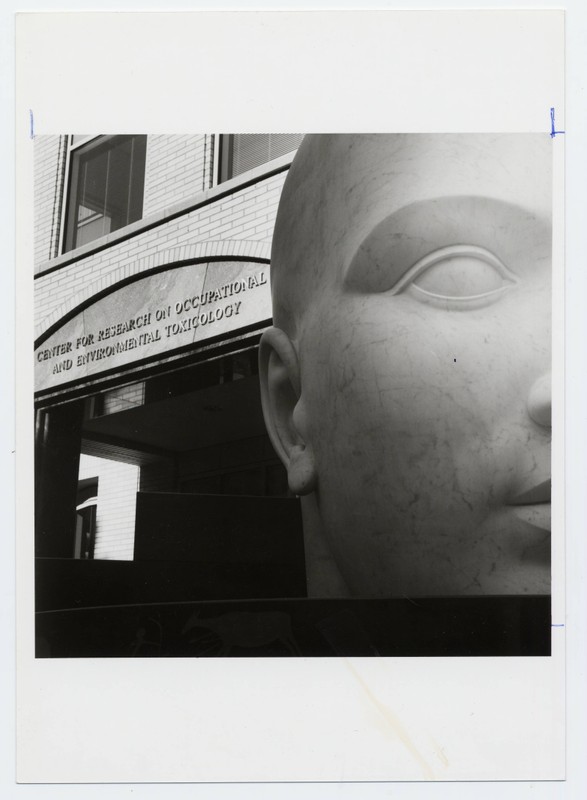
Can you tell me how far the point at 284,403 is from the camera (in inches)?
140

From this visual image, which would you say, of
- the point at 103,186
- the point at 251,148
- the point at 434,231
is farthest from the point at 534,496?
the point at 103,186

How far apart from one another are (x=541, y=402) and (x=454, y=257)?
0.51m

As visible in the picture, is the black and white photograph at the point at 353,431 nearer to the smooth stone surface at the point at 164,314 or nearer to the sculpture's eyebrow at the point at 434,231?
the sculpture's eyebrow at the point at 434,231

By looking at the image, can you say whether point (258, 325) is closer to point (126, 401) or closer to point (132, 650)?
point (126, 401)

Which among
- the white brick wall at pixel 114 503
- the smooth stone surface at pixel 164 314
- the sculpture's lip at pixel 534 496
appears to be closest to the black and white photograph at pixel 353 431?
the sculpture's lip at pixel 534 496

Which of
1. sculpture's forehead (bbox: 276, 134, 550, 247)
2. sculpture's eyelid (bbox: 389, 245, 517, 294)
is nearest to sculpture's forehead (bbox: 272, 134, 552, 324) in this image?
sculpture's forehead (bbox: 276, 134, 550, 247)

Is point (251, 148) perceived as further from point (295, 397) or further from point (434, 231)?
point (295, 397)

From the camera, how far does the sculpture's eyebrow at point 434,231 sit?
3.04m

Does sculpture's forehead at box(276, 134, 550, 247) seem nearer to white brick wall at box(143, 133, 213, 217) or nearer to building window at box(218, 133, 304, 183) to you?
building window at box(218, 133, 304, 183)

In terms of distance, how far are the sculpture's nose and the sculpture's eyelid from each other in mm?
323

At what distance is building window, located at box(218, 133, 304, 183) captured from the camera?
10.8ft

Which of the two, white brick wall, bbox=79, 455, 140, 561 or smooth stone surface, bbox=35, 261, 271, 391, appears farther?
smooth stone surface, bbox=35, 261, 271, 391
